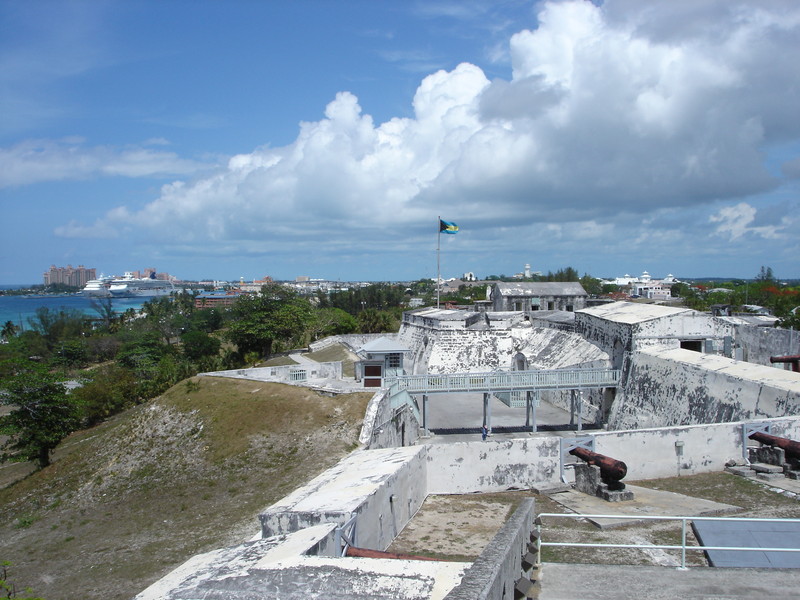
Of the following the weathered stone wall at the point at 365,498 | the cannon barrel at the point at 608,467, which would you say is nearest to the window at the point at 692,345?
the cannon barrel at the point at 608,467

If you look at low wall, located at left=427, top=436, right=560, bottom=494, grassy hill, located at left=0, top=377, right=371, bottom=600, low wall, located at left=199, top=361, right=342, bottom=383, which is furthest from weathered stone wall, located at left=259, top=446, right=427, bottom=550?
low wall, located at left=199, top=361, right=342, bottom=383

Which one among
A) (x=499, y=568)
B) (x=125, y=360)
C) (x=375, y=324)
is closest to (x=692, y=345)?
(x=499, y=568)

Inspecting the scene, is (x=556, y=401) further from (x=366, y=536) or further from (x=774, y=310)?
(x=774, y=310)

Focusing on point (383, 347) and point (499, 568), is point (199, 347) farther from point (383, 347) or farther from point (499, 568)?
point (499, 568)

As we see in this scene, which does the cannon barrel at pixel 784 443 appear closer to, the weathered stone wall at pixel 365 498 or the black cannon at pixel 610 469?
the black cannon at pixel 610 469

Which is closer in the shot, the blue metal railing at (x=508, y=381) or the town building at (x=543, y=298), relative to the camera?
the blue metal railing at (x=508, y=381)

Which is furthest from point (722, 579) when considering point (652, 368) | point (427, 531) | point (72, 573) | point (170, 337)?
point (170, 337)

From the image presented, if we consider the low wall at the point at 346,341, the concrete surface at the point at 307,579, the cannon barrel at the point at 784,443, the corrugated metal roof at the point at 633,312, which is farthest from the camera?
the low wall at the point at 346,341
